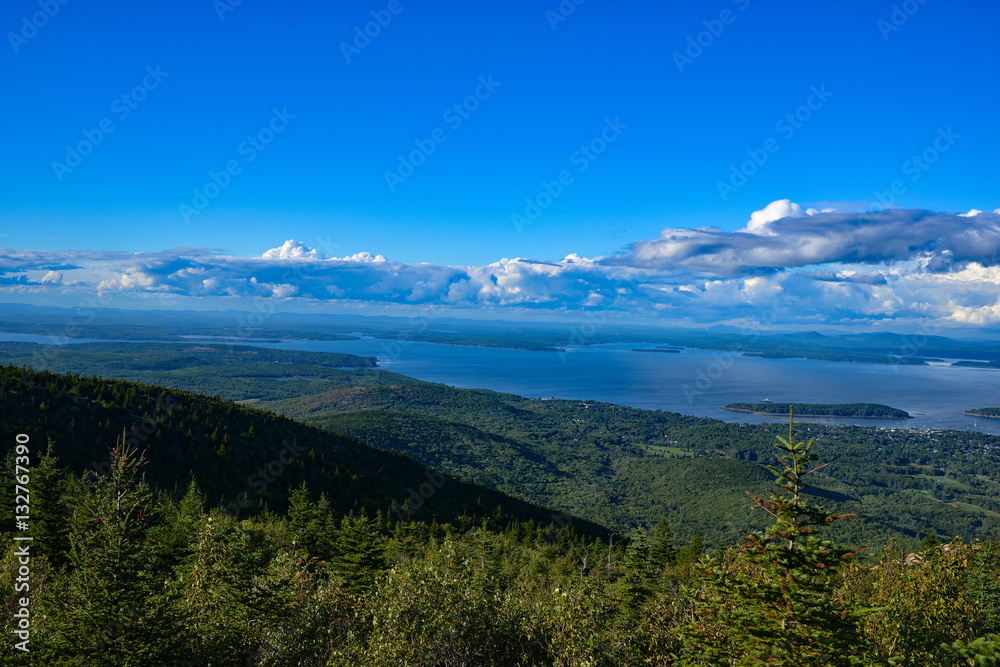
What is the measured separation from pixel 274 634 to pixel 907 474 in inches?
9405

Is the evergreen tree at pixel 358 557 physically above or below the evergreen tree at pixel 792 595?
below

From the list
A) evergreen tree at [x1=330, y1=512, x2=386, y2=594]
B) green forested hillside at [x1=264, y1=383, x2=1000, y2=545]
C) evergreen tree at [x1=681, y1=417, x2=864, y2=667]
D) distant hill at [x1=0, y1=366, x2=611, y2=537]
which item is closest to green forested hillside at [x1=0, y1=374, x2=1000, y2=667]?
evergreen tree at [x1=681, y1=417, x2=864, y2=667]

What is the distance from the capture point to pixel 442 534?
203ft

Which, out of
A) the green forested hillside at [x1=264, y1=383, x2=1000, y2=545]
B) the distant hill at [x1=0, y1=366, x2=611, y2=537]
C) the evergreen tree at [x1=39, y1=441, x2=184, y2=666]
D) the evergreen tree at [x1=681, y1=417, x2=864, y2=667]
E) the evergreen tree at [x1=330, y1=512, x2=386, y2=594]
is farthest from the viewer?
the green forested hillside at [x1=264, y1=383, x2=1000, y2=545]

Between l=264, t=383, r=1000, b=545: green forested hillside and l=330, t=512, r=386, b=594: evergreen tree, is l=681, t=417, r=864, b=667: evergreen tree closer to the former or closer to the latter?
l=330, t=512, r=386, b=594: evergreen tree

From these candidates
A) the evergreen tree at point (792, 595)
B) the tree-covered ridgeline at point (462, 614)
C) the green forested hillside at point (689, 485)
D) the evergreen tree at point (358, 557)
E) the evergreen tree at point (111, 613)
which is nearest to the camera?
the evergreen tree at point (792, 595)

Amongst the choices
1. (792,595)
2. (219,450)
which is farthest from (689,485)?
(792,595)

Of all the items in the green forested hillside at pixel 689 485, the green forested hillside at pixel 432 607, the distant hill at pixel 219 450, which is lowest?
the green forested hillside at pixel 689 485

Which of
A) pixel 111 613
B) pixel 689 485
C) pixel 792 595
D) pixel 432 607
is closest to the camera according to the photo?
pixel 792 595

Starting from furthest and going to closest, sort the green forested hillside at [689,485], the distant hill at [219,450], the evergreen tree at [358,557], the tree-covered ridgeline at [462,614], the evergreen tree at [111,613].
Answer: the green forested hillside at [689,485], the distant hill at [219,450], the evergreen tree at [358,557], the evergreen tree at [111,613], the tree-covered ridgeline at [462,614]

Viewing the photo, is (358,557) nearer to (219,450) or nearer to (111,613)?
(111,613)

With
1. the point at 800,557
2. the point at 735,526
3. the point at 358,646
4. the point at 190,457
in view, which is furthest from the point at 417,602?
the point at 735,526

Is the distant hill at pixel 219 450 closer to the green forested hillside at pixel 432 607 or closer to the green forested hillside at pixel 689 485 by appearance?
the green forested hillside at pixel 432 607

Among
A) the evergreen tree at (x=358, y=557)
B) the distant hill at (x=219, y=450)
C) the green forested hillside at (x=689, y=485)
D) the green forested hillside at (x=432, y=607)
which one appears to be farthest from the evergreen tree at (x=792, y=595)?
the green forested hillside at (x=689, y=485)
